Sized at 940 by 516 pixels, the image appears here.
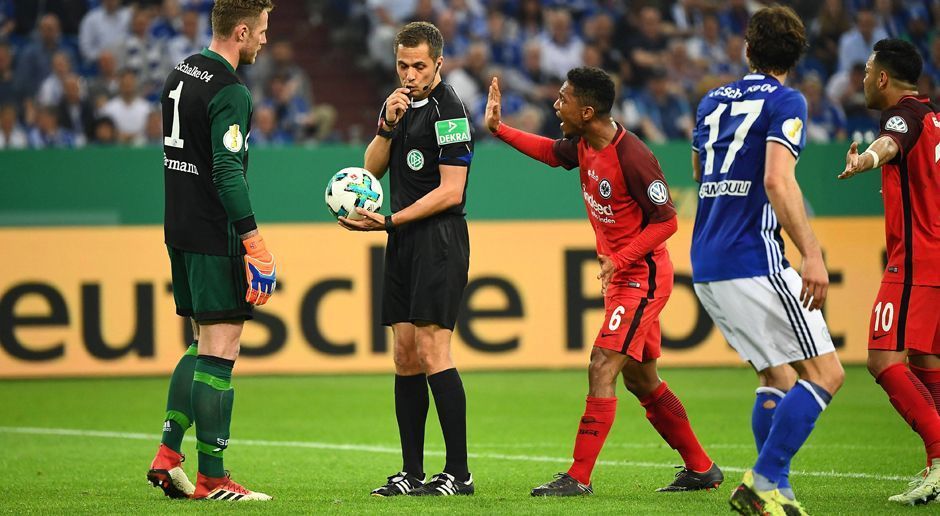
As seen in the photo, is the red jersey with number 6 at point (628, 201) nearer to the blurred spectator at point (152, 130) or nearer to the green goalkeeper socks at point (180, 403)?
the green goalkeeper socks at point (180, 403)

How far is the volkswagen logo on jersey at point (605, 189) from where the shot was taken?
21.3ft

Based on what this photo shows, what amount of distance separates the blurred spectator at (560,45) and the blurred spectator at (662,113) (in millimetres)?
1106

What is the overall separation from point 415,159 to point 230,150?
100 centimetres

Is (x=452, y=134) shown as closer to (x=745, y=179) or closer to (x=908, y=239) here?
(x=745, y=179)

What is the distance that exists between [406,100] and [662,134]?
9.40m

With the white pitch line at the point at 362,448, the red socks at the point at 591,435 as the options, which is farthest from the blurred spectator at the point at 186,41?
the red socks at the point at 591,435

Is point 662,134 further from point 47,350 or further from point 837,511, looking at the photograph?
point 837,511

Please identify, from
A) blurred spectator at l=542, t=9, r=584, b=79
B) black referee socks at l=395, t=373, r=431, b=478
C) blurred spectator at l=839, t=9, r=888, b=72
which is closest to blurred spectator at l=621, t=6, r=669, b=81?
blurred spectator at l=542, t=9, r=584, b=79

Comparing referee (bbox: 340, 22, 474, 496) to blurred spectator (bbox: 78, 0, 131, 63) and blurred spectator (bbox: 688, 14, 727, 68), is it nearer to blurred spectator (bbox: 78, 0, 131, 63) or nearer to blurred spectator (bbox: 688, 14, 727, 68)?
blurred spectator (bbox: 78, 0, 131, 63)

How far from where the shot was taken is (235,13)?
243 inches

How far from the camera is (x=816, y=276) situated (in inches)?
204

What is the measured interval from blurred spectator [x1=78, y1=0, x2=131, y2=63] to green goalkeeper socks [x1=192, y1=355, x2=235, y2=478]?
9980 millimetres

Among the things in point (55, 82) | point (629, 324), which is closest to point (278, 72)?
point (55, 82)

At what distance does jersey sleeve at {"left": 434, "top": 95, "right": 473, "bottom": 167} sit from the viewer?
6.45 metres
